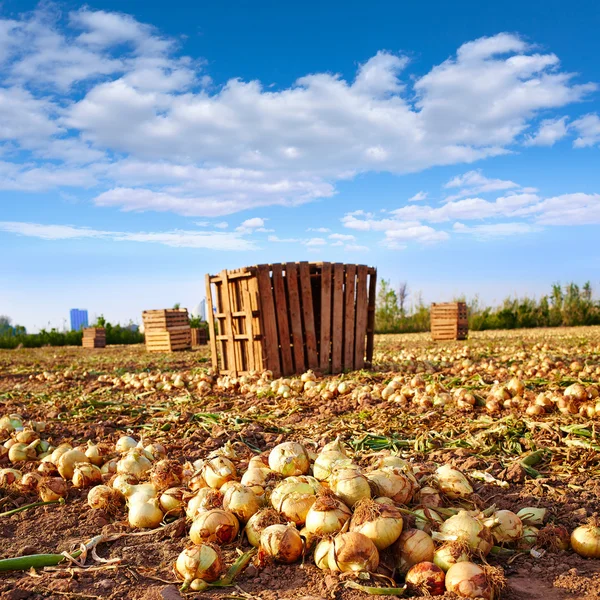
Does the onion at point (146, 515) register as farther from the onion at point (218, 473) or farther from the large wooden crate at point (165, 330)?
the large wooden crate at point (165, 330)

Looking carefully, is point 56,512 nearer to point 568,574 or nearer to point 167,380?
point 568,574

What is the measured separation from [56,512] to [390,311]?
85.4ft

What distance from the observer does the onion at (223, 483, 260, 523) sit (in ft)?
8.80

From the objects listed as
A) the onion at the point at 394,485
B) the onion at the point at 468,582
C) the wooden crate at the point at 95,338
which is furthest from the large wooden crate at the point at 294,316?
the wooden crate at the point at 95,338

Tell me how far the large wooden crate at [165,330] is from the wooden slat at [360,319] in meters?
10.6

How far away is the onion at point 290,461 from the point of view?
3.08m

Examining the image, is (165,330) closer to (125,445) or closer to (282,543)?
(125,445)

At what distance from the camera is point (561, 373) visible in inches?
273

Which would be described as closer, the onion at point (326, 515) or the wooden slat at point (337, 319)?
the onion at point (326, 515)

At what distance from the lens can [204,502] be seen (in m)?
2.78

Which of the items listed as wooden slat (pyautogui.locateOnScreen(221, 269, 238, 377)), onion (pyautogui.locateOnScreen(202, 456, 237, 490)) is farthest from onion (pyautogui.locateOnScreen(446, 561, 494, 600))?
wooden slat (pyautogui.locateOnScreen(221, 269, 238, 377))

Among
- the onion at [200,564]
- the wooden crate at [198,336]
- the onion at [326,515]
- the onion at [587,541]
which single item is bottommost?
the onion at [587,541]

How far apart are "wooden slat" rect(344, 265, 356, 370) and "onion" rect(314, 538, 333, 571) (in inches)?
263

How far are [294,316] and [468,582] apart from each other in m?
6.55
